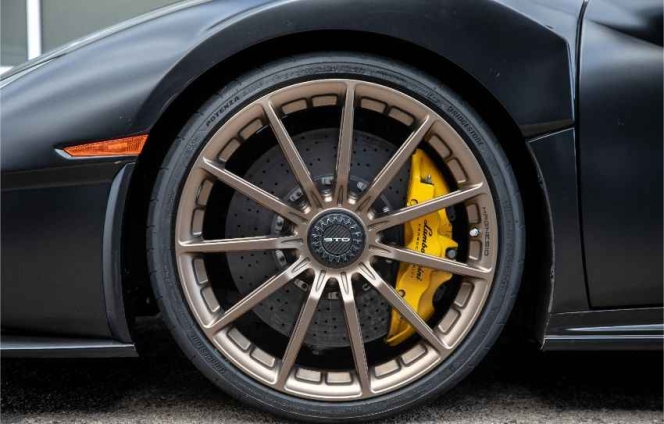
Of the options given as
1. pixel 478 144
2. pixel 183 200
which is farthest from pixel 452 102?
pixel 183 200

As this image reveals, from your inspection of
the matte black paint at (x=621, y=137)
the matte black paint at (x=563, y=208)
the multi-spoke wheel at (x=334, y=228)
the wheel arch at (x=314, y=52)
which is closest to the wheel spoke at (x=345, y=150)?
the multi-spoke wheel at (x=334, y=228)

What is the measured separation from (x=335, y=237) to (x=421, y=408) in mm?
529

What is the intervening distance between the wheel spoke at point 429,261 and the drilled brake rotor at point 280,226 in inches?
5.5

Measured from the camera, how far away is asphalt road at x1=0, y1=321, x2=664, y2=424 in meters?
1.87

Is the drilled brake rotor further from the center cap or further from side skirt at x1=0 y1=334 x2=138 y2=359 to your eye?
side skirt at x1=0 y1=334 x2=138 y2=359

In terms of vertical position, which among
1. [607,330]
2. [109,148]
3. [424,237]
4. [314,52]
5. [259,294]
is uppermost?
[314,52]

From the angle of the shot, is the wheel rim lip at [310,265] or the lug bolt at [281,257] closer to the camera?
the wheel rim lip at [310,265]

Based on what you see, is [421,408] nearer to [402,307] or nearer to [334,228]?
[402,307]

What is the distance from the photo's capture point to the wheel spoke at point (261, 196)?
173cm

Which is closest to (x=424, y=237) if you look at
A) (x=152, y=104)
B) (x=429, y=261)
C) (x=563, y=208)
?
(x=429, y=261)

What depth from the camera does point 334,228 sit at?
1732mm

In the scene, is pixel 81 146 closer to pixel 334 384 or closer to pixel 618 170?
pixel 334 384

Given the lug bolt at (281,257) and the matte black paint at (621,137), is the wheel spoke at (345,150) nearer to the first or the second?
the lug bolt at (281,257)

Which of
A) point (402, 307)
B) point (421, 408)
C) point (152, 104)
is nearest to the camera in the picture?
point (152, 104)
